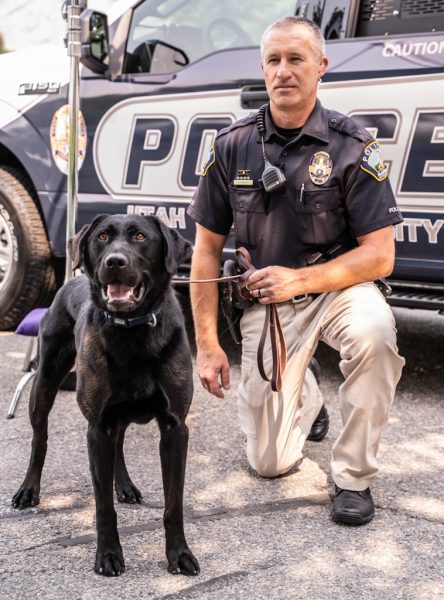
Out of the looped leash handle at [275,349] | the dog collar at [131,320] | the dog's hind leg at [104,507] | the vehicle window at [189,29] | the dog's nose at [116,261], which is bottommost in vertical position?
the dog's hind leg at [104,507]

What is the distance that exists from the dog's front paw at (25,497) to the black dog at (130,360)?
521 millimetres

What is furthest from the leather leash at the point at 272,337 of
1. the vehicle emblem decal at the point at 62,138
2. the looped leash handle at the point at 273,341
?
the vehicle emblem decal at the point at 62,138

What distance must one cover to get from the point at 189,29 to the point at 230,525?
282cm

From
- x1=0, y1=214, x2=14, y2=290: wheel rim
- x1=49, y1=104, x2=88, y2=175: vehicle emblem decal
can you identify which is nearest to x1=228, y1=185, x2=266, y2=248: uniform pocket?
x1=49, y1=104, x2=88, y2=175: vehicle emblem decal

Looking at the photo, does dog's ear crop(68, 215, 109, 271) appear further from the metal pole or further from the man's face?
the metal pole

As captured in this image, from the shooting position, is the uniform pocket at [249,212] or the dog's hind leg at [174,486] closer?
the dog's hind leg at [174,486]

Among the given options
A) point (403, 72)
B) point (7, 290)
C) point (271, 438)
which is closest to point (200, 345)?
point (271, 438)

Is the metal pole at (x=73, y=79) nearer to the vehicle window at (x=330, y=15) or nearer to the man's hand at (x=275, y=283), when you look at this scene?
the vehicle window at (x=330, y=15)

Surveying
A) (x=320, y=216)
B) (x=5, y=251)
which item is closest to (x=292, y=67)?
(x=320, y=216)

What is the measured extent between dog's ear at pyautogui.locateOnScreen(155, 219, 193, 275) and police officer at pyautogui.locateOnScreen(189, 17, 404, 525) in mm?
408

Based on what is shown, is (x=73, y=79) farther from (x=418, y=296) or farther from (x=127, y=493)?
(x=127, y=493)

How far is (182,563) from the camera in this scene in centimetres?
235

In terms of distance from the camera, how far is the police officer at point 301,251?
2820 mm

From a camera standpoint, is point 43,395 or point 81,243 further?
point 43,395
